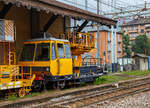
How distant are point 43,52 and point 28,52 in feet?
3.14

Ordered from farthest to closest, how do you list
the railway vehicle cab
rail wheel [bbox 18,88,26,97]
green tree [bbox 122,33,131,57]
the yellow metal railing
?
1. green tree [bbox 122,33,131,57]
2. the yellow metal railing
3. the railway vehicle cab
4. rail wheel [bbox 18,88,26,97]

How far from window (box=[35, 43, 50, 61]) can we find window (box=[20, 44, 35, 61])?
0.33 meters

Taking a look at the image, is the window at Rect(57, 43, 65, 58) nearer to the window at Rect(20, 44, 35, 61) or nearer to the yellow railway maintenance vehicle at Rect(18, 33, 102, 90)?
the yellow railway maintenance vehicle at Rect(18, 33, 102, 90)

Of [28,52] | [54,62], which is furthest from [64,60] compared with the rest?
[28,52]

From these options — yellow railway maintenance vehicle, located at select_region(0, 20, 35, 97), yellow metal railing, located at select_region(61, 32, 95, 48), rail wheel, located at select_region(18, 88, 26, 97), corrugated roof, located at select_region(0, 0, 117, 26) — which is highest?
corrugated roof, located at select_region(0, 0, 117, 26)

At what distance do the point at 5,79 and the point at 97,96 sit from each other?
4499mm

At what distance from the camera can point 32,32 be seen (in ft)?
52.5

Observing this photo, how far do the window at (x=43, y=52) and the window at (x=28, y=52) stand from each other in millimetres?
330

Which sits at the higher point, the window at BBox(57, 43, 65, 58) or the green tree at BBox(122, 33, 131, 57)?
the green tree at BBox(122, 33, 131, 57)

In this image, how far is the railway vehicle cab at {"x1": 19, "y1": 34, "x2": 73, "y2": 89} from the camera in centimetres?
1326

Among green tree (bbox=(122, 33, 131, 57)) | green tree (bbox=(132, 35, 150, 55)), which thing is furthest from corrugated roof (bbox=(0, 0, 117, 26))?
green tree (bbox=(132, 35, 150, 55))

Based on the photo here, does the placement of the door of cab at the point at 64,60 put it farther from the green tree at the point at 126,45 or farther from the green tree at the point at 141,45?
the green tree at the point at 141,45

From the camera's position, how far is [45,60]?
1339 centimetres

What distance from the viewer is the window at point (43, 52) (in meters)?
13.4
